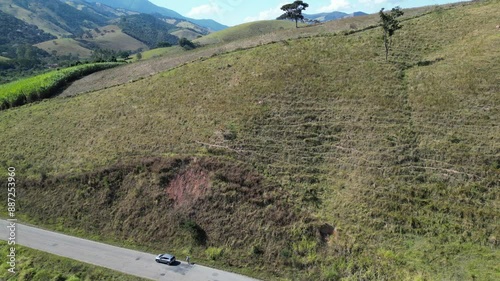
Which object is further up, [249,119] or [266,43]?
[266,43]

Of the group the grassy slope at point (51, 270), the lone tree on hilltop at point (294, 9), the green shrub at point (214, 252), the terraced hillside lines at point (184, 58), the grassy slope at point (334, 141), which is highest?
the lone tree on hilltop at point (294, 9)

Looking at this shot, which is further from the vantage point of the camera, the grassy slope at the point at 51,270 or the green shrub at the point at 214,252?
the green shrub at the point at 214,252

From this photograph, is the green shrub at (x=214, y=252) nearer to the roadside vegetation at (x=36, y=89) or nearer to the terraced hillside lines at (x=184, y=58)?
the terraced hillside lines at (x=184, y=58)

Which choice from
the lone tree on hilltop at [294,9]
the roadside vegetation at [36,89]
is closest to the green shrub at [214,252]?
the roadside vegetation at [36,89]

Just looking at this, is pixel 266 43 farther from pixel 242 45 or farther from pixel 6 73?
pixel 6 73

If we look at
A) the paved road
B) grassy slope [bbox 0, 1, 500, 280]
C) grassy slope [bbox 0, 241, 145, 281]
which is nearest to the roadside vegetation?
grassy slope [bbox 0, 1, 500, 280]

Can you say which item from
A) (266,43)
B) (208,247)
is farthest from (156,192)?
(266,43)
